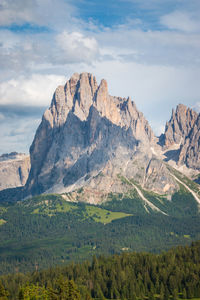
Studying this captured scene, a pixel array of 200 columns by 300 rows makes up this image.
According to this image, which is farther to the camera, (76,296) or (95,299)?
(95,299)

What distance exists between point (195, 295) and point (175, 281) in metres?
10.8

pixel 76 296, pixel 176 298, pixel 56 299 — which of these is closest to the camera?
pixel 56 299

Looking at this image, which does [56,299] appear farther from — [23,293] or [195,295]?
[195,295]

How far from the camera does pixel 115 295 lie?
199500 mm

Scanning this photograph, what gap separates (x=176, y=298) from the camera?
187250mm

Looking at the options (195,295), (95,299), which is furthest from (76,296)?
(195,295)

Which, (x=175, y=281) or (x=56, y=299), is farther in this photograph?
(x=175, y=281)

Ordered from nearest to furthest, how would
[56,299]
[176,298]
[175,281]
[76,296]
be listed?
1. [56,299]
2. [76,296]
3. [176,298]
4. [175,281]

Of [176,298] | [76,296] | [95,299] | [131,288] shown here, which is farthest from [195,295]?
[76,296]

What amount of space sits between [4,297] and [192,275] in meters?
79.4

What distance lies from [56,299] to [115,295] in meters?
58.9

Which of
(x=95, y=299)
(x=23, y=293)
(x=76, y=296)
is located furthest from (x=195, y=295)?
(x=23, y=293)

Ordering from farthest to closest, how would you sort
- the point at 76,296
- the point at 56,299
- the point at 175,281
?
the point at 175,281 < the point at 76,296 < the point at 56,299

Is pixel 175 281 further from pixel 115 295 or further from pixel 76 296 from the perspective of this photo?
pixel 76 296
